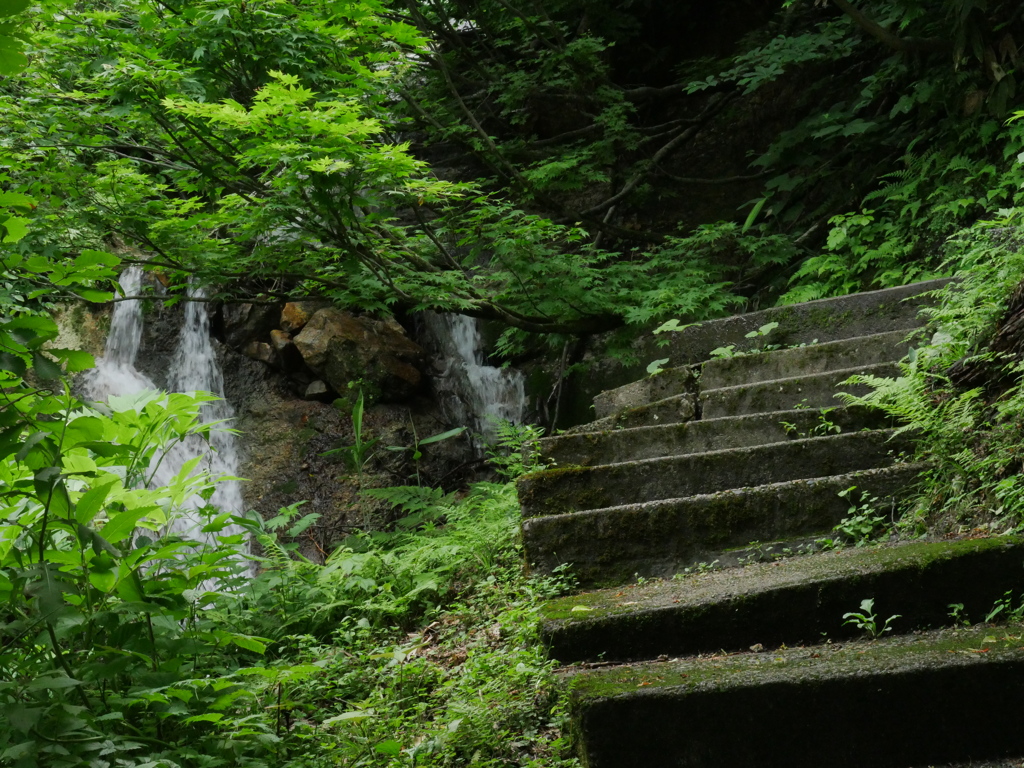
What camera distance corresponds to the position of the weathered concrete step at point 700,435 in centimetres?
360

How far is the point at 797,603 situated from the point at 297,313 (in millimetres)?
8875

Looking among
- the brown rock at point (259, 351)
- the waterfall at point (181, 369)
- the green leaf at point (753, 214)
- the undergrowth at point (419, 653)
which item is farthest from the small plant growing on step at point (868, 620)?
the brown rock at point (259, 351)

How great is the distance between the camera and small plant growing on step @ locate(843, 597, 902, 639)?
227 centimetres

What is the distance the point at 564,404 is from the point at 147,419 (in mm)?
6867

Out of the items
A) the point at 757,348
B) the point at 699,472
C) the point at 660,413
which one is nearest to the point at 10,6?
the point at 699,472

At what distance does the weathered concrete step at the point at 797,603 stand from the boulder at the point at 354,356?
298 inches

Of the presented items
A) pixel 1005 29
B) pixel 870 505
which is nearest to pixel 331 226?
pixel 870 505

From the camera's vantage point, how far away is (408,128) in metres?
9.82

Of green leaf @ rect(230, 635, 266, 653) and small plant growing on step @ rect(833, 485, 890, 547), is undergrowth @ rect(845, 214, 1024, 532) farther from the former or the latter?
green leaf @ rect(230, 635, 266, 653)

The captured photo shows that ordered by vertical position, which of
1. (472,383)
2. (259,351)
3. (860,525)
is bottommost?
(860,525)

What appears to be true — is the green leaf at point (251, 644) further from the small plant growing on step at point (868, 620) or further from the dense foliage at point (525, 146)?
the dense foliage at point (525, 146)

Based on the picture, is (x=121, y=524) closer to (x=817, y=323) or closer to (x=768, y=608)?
(x=768, y=608)

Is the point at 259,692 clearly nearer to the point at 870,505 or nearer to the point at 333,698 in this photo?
the point at 333,698

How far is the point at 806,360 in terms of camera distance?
4.61 metres
